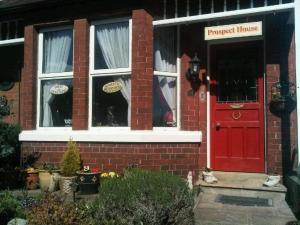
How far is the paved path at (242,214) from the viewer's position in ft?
19.6

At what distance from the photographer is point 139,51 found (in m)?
8.01

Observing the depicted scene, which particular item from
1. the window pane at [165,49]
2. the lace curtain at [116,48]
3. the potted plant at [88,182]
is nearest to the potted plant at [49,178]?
the potted plant at [88,182]

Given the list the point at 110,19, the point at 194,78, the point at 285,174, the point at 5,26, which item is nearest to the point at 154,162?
Result: the point at 194,78

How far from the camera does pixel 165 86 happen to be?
838 centimetres

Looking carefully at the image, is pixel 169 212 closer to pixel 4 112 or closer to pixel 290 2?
pixel 290 2

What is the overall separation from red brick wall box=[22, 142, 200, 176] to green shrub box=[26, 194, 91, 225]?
2723mm

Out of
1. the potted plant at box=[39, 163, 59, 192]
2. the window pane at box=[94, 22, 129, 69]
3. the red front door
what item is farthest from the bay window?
the potted plant at box=[39, 163, 59, 192]

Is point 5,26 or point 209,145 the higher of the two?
point 5,26

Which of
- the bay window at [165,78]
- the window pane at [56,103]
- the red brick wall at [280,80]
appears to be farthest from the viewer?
the window pane at [56,103]

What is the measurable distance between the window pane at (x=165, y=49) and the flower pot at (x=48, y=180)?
293 cm

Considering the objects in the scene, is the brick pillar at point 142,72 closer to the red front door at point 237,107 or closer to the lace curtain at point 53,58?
the red front door at point 237,107

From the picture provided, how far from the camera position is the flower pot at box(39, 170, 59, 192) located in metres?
8.21

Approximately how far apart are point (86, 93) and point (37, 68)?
1471mm

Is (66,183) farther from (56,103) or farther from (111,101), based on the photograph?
(56,103)
